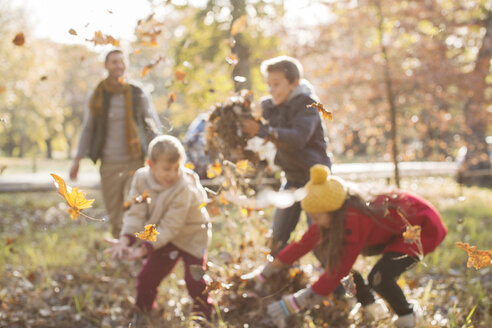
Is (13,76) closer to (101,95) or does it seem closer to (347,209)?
(101,95)

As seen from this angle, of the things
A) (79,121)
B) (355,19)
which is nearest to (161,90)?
(79,121)

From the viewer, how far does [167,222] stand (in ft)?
9.97

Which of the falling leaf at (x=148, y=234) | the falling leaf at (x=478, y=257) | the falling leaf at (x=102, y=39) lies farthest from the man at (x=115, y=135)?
the falling leaf at (x=478, y=257)

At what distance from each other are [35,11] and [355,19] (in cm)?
1784

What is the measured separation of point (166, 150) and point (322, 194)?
105 cm

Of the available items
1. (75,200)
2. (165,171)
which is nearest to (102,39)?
(165,171)

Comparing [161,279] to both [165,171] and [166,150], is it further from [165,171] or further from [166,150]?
[166,150]

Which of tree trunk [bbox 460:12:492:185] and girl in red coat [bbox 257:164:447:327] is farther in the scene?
tree trunk [bbox 460:12:492:185]

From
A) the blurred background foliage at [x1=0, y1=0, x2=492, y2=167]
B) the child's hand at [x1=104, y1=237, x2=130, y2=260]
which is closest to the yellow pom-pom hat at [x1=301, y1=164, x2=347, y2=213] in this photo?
the child's hand at [x1=104, y1=237, x2=130, y2=260]

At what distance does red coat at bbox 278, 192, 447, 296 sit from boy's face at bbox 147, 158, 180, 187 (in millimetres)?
905

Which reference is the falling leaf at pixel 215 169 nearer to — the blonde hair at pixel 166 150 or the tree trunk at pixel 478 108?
the blonde hair at pixel 166 150

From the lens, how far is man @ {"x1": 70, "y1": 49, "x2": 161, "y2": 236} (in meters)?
4.49

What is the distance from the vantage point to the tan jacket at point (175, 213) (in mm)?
3051

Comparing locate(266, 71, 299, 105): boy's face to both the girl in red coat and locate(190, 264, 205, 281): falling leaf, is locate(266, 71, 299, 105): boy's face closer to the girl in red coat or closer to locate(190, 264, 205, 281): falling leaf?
the girl in red coat
